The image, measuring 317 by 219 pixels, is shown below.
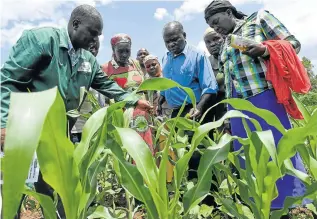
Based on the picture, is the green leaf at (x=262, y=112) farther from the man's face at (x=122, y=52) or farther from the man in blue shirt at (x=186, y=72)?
the man's face at (x=122, y=52)

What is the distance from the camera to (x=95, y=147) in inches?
30.2

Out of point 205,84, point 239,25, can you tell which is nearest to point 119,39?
point 205,84

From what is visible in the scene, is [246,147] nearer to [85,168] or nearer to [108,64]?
[85,168]

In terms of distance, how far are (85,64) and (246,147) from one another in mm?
1039

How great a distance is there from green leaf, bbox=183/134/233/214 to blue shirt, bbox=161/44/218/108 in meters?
1.39

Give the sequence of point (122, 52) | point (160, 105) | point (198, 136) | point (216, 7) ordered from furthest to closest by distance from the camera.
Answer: point (122, 52) < point (160, 105) < point (216, 7) < point (198, 136)

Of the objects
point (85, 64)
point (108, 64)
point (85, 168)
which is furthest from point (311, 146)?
point (108, 64)

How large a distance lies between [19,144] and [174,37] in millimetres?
1851

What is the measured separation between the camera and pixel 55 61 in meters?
1.54

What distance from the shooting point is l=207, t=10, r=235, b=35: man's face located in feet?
5.42

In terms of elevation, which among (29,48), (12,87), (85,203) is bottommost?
(85,203)

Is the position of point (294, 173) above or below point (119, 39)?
below

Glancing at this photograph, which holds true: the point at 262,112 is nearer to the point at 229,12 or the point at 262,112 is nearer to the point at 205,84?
the point at 229,12

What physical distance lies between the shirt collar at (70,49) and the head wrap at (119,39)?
1.03 meters
